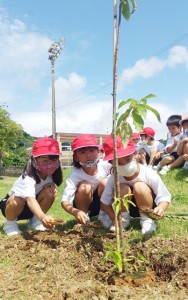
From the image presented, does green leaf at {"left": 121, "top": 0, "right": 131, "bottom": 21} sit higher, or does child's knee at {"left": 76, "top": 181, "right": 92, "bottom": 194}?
green leaf at {"left": 121, "top": 0, "right": 131, "bottom": 21}

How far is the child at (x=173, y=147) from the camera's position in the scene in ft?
20.4

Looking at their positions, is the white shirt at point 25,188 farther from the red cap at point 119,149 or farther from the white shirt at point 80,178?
the red cap at point 119,149

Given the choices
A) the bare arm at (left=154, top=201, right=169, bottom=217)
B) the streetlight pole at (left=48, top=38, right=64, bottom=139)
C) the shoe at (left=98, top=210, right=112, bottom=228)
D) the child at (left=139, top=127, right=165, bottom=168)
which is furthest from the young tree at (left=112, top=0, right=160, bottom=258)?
the streetlight pole at (left=48, top=38, right=64, bottom=139)

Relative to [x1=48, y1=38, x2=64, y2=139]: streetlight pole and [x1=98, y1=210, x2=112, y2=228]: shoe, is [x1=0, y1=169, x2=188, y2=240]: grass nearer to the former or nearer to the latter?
[x1=98, y1=210, x2=112, y2=228]: shoe

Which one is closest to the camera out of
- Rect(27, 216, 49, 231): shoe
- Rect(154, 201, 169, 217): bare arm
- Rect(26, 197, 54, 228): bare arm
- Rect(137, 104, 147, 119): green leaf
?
Rect(137, 104, 147, 119): green leaf

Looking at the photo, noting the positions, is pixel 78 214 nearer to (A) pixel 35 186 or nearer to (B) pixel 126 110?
(A) pixel 35 186

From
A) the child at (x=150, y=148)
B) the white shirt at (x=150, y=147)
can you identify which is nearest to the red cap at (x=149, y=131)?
the child at (x=150, y=148)

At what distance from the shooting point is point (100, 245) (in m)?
2.63

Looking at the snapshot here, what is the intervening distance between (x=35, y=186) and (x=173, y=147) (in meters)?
3.52

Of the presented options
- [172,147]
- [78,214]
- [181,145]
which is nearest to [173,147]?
[172,147]

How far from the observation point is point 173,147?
634 centimetres

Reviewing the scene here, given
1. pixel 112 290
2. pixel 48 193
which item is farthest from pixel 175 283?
pixel 48 193

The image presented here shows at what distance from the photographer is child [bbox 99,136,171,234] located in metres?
2.87

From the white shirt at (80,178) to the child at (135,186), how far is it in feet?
1.09
